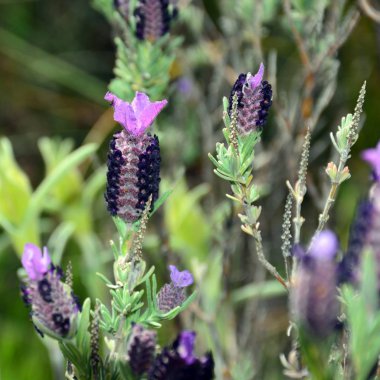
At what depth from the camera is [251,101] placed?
0.61 metres

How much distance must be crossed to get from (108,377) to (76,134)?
138 centimetres

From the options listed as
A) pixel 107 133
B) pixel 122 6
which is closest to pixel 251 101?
pixel 122 6

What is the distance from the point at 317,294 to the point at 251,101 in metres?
0.21

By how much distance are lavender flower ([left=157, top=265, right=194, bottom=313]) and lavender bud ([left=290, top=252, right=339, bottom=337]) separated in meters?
0.15

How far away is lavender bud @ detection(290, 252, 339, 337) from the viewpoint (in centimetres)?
45

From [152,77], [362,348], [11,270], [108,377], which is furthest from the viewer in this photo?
[11,270]

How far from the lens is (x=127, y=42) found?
873mm

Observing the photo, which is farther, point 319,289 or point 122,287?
point 122,287

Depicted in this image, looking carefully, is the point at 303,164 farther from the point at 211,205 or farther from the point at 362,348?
the point at 211,205

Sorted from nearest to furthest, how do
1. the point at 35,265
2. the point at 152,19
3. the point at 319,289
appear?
the point at 319,289, the point at 35,265, the point at 152,19

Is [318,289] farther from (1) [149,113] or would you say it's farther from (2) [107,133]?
(2) [107,133]

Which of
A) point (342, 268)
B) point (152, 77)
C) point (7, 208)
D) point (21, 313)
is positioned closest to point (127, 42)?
point (152, 77)

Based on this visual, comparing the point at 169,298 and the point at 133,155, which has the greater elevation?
the point at 133,155

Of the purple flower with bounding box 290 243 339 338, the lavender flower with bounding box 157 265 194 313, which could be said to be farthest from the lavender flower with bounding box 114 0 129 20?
the purple flower with bounding box 290 243 339 338
